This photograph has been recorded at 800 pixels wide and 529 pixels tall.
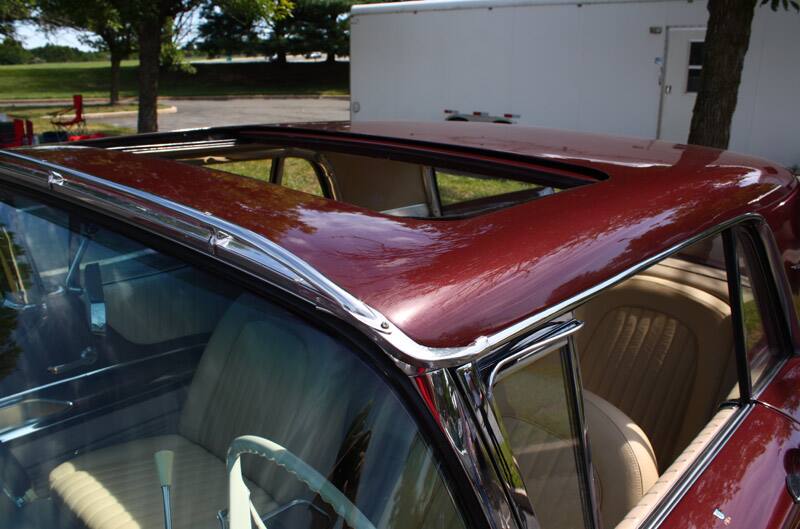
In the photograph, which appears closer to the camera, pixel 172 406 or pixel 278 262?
pixel 278 262

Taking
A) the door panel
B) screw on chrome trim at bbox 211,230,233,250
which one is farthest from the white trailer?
screw on chrome trim at bbox 211,230,233,250

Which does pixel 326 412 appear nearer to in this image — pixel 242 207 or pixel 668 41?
pixel 242 207

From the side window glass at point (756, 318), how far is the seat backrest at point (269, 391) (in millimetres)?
1211

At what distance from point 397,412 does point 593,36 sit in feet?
34.8

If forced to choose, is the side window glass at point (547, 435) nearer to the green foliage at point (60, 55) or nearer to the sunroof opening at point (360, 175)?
the sunroof opening at point (360, 175)

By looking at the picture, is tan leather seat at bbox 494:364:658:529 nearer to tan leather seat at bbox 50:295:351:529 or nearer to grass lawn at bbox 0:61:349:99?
tan leather seat at bbox 50:295:351:529

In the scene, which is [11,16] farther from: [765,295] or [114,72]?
[765,295]

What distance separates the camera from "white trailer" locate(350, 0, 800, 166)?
9.88 meters

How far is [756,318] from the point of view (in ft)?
6.62

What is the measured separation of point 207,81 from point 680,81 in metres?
30.8

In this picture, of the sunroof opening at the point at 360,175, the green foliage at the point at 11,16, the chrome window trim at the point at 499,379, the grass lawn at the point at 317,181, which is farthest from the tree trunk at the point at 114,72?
the chrome window trim at the point at 499,379

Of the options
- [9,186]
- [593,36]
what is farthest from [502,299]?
[593,36]

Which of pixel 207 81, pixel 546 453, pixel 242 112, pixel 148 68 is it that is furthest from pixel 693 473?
pixel 207 81

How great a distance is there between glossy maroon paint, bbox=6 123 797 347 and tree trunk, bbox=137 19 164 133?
9.90 meters
